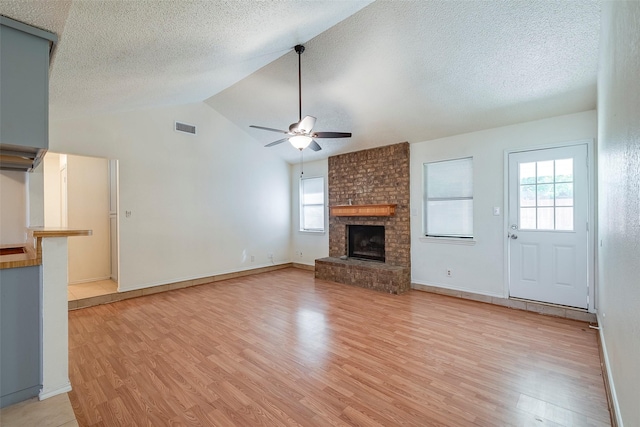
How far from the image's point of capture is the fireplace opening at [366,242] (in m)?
5.62

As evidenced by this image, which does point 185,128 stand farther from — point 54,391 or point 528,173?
point 528,173

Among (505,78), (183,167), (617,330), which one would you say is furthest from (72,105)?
(617,330)

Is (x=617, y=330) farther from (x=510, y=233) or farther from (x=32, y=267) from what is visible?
(x=32, y=267)

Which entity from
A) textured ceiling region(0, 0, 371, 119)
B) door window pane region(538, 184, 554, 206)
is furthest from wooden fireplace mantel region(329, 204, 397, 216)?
textured ceiling region(0, 0, 371, 119)

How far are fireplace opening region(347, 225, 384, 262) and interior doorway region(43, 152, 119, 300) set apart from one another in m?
4.41

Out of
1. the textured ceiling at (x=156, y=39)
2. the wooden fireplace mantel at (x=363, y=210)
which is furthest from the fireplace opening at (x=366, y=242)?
the textured ceiling at (x=156, y=39)

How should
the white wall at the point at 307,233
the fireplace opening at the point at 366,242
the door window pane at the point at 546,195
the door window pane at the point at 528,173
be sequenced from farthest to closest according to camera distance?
the white wall at the point at 307,233
the fireplace opening at the point at 366,242
the door window pane at the point at 528,173
the door window pane at the point at 546,195

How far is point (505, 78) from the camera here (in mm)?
3264

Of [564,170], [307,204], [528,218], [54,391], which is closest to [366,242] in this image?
[307,204]

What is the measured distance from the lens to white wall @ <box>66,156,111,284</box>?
5020 millimetres

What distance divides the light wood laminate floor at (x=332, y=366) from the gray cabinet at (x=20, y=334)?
344 mm

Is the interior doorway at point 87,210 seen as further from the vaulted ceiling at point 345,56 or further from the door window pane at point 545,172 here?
the door window pane at point 545,172

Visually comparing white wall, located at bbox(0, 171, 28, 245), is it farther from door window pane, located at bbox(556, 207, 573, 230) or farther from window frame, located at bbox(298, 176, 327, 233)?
door window pane, located at bbox(556, 207, 573, 230)

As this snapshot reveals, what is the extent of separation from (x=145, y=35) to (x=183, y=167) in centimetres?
344
